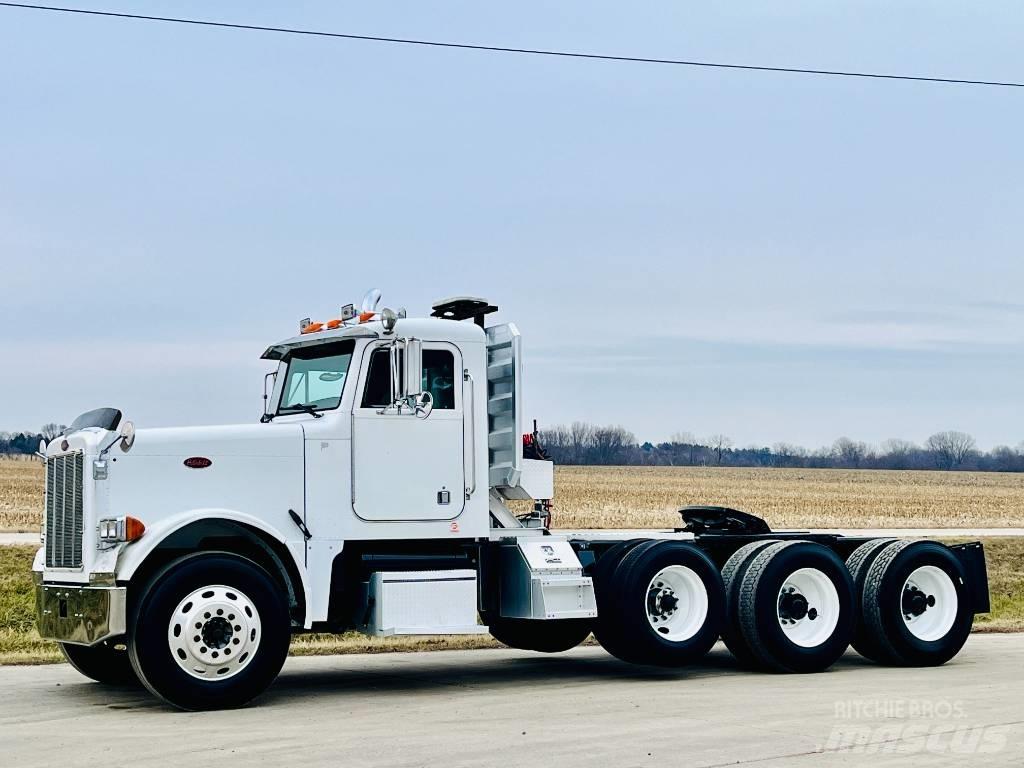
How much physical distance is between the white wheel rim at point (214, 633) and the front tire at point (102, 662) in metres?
2.03

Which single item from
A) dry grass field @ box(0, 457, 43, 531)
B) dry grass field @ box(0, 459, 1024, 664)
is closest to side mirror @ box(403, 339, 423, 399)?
dry grass field @ box(0, 459, 1024, 664)

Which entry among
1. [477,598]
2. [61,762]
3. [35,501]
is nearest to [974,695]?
[477,598]

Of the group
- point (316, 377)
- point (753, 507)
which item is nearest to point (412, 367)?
point (316, 377)

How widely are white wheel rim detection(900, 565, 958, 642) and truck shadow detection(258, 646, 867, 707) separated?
74 cm

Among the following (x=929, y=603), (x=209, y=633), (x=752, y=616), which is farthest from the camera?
(x=929, y=603)

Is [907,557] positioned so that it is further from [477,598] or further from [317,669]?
[317,669]

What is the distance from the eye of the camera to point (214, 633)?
1148cm

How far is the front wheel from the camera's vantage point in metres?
11.3

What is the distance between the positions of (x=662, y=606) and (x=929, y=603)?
3287 mm

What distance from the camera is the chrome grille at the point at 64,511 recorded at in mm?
11992

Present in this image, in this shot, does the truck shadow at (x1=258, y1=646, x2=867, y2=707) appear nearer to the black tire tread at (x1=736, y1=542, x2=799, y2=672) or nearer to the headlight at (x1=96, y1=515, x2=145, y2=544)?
the black tire tread at (x1=736, y1=542, x2=799, y2=672)

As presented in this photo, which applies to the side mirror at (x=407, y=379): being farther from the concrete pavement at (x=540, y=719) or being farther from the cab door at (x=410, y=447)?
the concrete pavement at (x=540, y=719)

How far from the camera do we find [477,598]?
13.4 meters

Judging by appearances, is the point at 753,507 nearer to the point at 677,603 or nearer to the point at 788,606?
the point at 788,606
